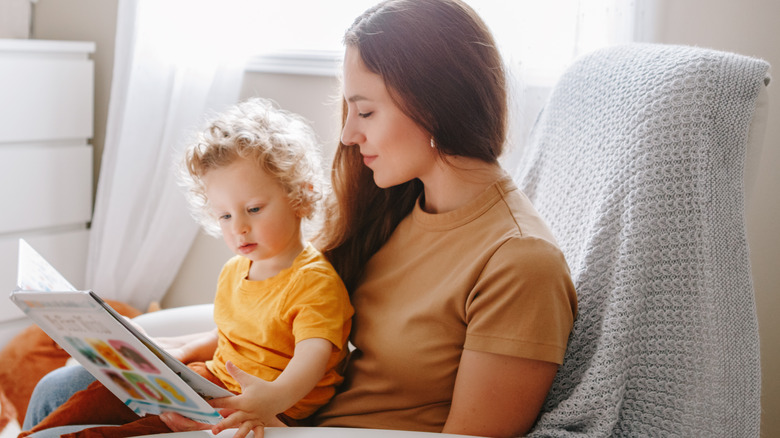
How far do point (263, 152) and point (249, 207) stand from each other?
10cm

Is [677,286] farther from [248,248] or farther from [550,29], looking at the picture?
[550,29]

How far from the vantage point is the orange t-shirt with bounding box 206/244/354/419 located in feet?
3.90

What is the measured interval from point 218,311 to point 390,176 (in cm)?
43

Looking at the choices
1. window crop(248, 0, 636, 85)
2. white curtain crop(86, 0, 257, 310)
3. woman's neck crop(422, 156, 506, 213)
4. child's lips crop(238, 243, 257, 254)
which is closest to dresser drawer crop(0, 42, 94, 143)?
white curtain crop(86, 0, 257, 310)

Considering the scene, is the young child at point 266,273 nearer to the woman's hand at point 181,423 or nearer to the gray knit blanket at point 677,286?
the woman's hand at point 181,423

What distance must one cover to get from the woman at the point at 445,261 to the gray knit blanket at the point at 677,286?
0.21ft

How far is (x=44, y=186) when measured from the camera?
2.40 m

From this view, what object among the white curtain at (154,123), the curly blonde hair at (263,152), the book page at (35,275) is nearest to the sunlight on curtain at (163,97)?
the white curtain at (154,123)

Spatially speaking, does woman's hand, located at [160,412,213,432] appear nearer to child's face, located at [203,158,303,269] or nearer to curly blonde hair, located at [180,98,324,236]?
child's face, located at [203,158,303,269]

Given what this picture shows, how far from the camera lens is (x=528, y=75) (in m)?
1.70

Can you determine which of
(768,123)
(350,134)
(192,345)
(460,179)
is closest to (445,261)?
(460,179)

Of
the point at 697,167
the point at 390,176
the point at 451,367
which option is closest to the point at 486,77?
the point at 390,176

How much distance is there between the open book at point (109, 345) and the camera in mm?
856

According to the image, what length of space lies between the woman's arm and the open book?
32 centimetres
